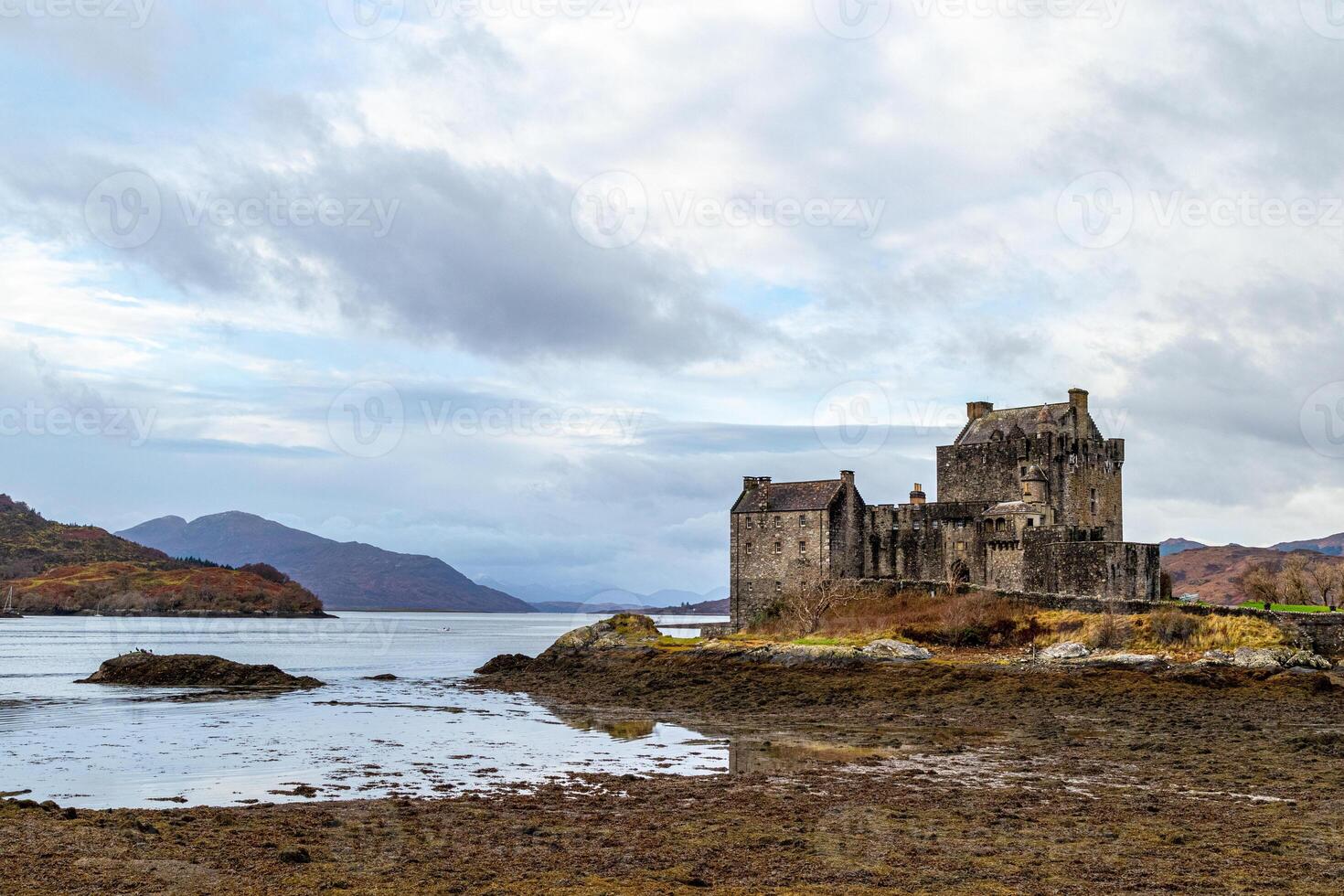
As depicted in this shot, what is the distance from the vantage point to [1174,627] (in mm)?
46594

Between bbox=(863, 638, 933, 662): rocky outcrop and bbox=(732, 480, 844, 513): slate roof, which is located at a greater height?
bbox=(732, 480, 844, 513): slate roof

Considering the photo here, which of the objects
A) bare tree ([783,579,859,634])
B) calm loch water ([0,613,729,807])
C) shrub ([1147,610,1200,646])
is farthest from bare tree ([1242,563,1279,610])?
calm loch water ([0,613,729,807])

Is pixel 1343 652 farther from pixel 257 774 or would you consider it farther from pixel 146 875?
pixel 146 875

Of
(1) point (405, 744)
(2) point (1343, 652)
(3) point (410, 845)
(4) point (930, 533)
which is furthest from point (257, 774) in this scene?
(4) point (930, 533)

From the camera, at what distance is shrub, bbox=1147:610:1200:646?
46188 millimetres

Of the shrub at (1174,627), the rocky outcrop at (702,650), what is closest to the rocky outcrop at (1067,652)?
the shrub at (1174,627)

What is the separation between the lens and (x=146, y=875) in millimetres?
15656

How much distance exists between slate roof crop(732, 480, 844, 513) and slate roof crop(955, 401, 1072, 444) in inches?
316

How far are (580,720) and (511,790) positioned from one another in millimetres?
16292

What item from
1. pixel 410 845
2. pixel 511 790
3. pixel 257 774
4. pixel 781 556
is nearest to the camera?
pixel 410 845

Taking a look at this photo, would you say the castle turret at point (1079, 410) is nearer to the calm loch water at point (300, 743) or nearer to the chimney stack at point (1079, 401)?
the chimney stack at point (1079, 401)

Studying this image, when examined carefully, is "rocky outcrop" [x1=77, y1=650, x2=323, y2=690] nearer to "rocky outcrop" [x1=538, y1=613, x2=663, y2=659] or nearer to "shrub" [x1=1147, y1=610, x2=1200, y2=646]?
"rocky outcrop" [x1=538, y1=613, x2=663, y2=659]

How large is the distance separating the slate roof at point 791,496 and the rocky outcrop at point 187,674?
88.3 ft

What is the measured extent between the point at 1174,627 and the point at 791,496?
26.6 meters
